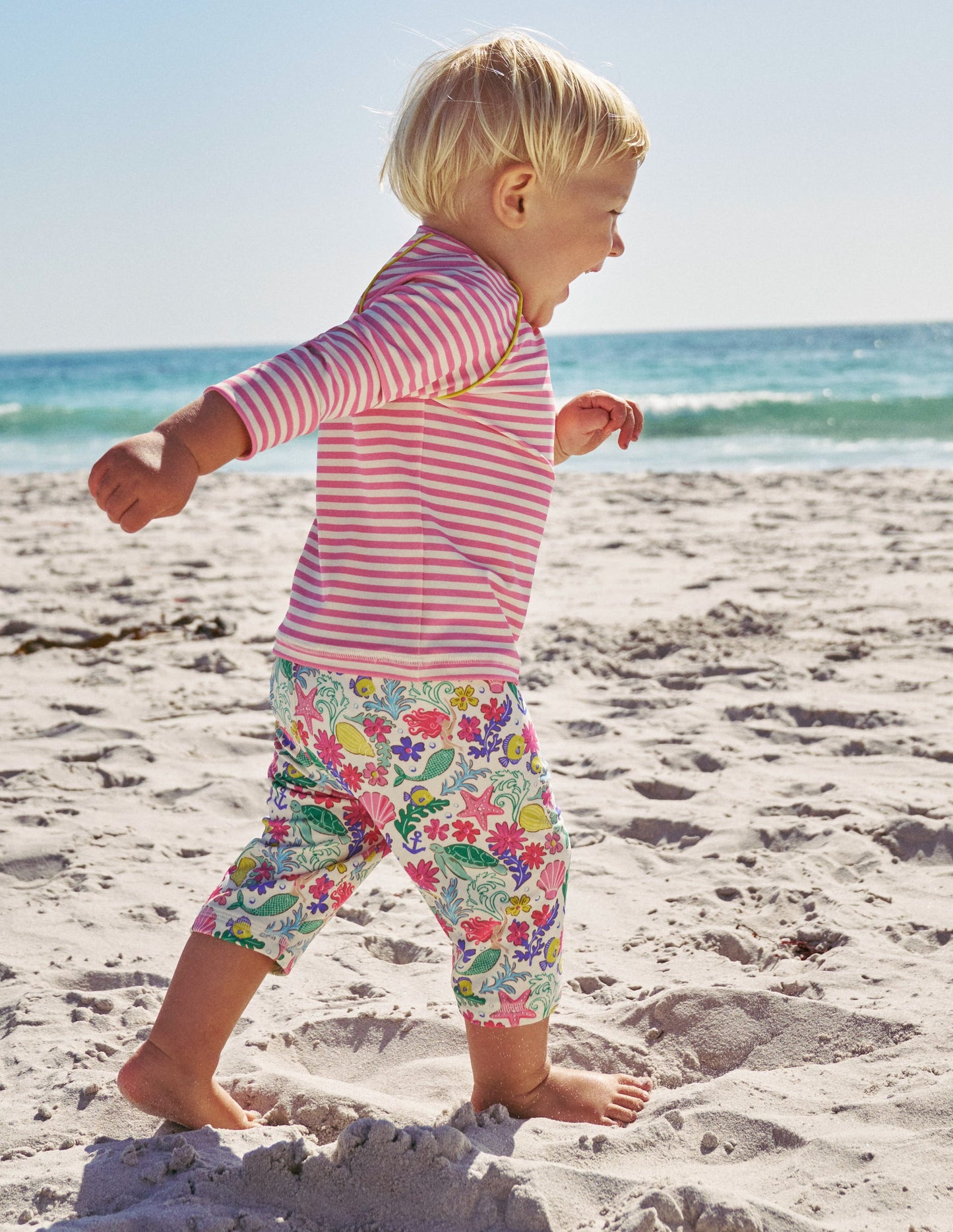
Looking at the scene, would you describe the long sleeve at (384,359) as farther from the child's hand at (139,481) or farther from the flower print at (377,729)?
the flower print at (377,729)

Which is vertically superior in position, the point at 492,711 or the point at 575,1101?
the point at 492,711

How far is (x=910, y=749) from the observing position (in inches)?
111

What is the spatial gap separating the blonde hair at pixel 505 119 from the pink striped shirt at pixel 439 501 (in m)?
0.09

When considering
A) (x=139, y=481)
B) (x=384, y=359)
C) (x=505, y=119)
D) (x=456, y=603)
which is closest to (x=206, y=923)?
(x=456, y=603)

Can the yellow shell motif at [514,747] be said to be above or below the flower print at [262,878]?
above

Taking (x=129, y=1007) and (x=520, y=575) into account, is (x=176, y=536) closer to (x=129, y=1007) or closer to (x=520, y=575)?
(x=129, y=1007)

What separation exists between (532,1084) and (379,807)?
1.49 ft

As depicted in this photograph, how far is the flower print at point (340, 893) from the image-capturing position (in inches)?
62.5

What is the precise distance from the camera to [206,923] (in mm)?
1544

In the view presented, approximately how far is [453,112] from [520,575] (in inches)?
23.1

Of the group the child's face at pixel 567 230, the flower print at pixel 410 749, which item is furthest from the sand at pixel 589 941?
the child's face at pixel 567 230

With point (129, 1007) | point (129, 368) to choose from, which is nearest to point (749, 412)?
point (129, 1007)

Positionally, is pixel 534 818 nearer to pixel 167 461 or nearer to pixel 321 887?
pixel 321 887

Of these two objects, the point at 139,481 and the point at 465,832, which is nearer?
the point at 139,481
